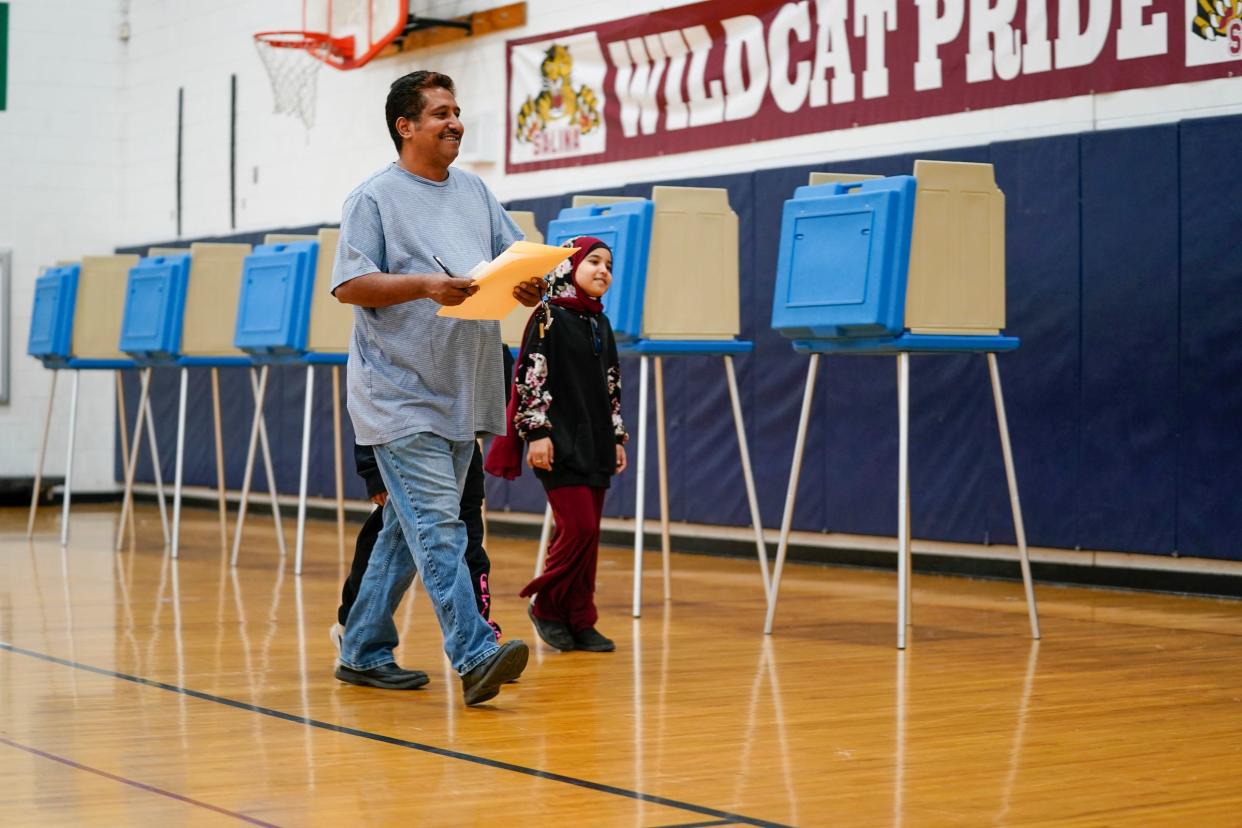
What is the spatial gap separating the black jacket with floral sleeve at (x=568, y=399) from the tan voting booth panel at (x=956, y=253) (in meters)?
1.03

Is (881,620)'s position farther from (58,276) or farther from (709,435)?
(58,276)

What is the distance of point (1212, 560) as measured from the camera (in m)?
6.70

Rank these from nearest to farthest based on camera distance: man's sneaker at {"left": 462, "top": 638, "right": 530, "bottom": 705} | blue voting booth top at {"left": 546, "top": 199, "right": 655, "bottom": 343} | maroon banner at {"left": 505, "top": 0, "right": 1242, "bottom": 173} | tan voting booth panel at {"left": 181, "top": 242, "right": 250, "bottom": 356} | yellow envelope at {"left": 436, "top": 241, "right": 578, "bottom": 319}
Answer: yellow envelope at {"left": 436, "top": 241, "right": 578, "bottom": 319}
man's sneaker at {"left": 462, "top": 638, "right": 530, "bottom": 705}
blue voting booth top at {"left": 546, "top": 199, "right": 655, "bottom": 343}
maroon banner at {"left": 505, "top": 0, "right": 1242, "bottom": 173}
tan voting booth panel at {"left": 181, "top": 242, "right": 250, "bottom": 356}

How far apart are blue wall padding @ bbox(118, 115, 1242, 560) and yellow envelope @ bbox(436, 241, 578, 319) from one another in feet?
11.2

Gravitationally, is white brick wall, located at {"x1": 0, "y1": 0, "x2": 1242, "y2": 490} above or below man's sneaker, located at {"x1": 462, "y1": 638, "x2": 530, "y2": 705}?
above

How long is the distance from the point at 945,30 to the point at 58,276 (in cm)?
520

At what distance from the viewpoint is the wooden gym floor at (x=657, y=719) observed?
315 cm

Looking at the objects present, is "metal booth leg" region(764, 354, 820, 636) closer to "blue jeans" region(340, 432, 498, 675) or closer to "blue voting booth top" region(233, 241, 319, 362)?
"blue jeans" region(340, 432, 498, 675)

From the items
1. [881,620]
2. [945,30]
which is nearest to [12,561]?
[881,620]

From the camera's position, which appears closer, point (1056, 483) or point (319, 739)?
point (319, 739)

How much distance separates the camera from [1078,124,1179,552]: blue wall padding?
22.2 feet

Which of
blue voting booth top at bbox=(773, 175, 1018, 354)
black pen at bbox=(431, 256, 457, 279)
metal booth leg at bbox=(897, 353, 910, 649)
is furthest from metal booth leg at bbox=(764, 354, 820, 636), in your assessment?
black pen at bbox=(431, 256, 457, 279)

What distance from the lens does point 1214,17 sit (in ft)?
21.8

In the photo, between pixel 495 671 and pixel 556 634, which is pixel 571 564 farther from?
pixel 495 671
